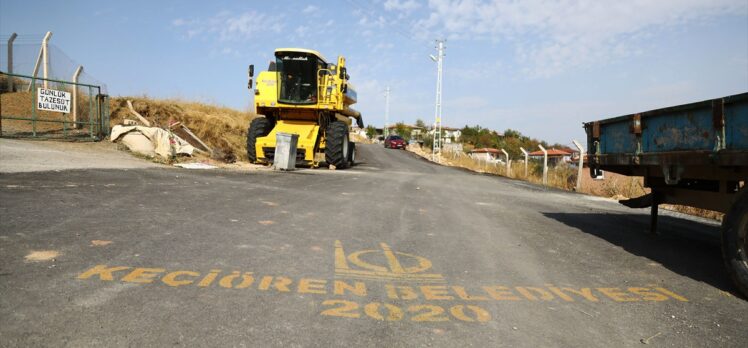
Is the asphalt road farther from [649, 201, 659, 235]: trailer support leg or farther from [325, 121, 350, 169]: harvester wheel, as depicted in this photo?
[325, 121, 350, 169]: harvester wheel

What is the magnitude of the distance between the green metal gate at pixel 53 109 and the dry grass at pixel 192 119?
193 cm

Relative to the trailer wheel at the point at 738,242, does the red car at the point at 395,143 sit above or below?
above

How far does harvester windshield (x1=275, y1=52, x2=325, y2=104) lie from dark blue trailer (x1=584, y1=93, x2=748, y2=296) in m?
12.0

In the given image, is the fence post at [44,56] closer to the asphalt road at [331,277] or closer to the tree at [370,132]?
the asphalt road at [331,277]

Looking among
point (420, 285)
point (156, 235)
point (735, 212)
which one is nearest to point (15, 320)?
point (156, 235)

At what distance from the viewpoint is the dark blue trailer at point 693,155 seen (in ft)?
14.8

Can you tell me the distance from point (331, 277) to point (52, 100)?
1582cm

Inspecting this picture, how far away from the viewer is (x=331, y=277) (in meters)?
4.31

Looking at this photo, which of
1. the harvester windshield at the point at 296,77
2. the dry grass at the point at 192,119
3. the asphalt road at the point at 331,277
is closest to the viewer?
the asphalt road at the point at 331,277

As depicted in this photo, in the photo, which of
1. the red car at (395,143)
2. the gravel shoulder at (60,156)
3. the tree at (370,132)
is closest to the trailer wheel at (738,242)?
the gravel shoulder at (60,156)

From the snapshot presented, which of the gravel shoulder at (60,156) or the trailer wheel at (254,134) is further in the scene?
the trailer wheel at (254,134)

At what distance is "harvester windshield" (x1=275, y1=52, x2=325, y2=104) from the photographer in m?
17.8

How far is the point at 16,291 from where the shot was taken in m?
3.41

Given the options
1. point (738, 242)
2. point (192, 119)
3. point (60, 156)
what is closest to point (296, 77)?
point (192, 119)
